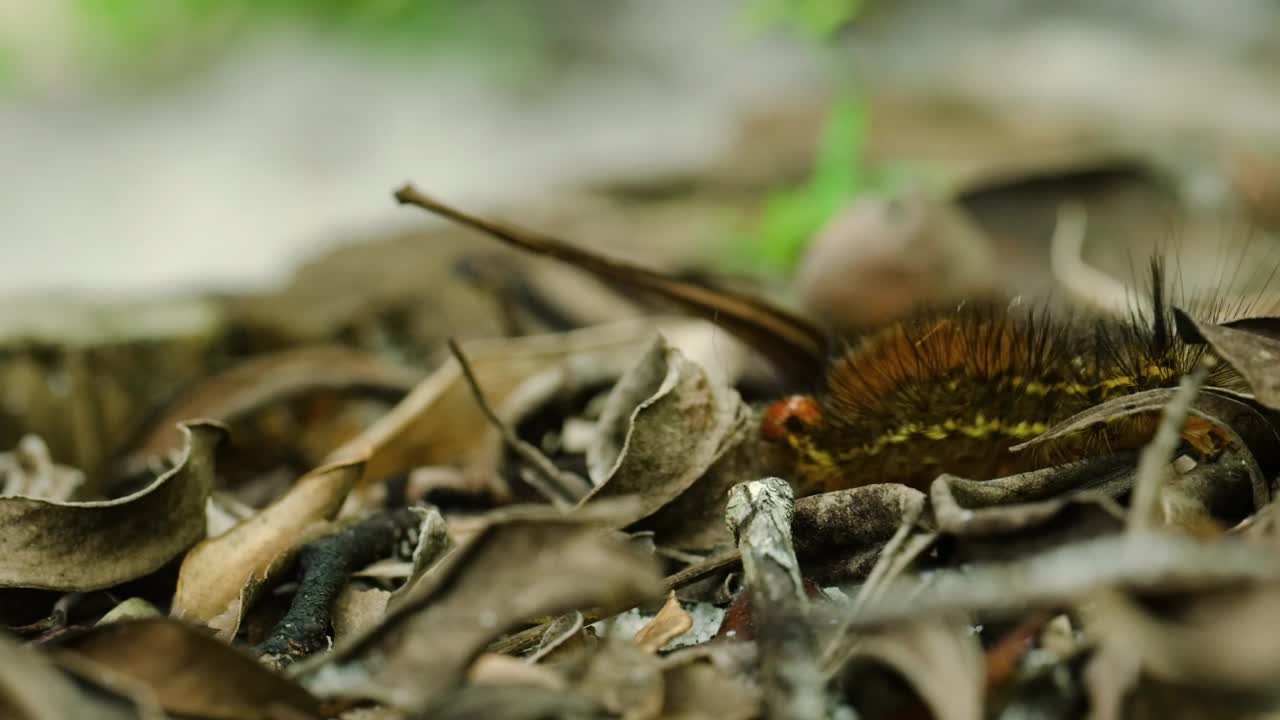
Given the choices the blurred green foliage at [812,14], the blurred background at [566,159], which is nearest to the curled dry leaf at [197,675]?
the blurred background at [566,159]

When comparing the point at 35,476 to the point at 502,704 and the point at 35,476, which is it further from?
the point at 502,704

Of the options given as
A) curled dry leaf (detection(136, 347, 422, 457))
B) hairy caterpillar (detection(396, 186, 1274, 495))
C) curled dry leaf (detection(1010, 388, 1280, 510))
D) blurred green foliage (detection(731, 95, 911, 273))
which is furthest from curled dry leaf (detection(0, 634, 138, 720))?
blurred green foliage (detection(731, 95, 911, 273))

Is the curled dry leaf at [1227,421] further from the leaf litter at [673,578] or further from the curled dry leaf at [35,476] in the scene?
the curled dry leaf at [35,476]

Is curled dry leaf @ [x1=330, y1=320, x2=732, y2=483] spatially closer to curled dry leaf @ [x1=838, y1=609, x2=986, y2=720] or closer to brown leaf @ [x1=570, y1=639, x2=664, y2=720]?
brown leaf @ [x1=570, y1=639, x2=664, y2=720]

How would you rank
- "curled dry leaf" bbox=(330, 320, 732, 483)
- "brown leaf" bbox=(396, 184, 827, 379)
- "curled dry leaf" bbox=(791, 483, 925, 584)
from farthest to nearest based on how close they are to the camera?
"curled dry leaf" bbox=(330, 320, 732, 483)
"brown leaf" bbox=(396, 184, 827, 379)
"curled dry leaf" bbox=(791, 483, 925, 584)

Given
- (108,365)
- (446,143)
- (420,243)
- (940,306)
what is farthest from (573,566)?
(446,143)
